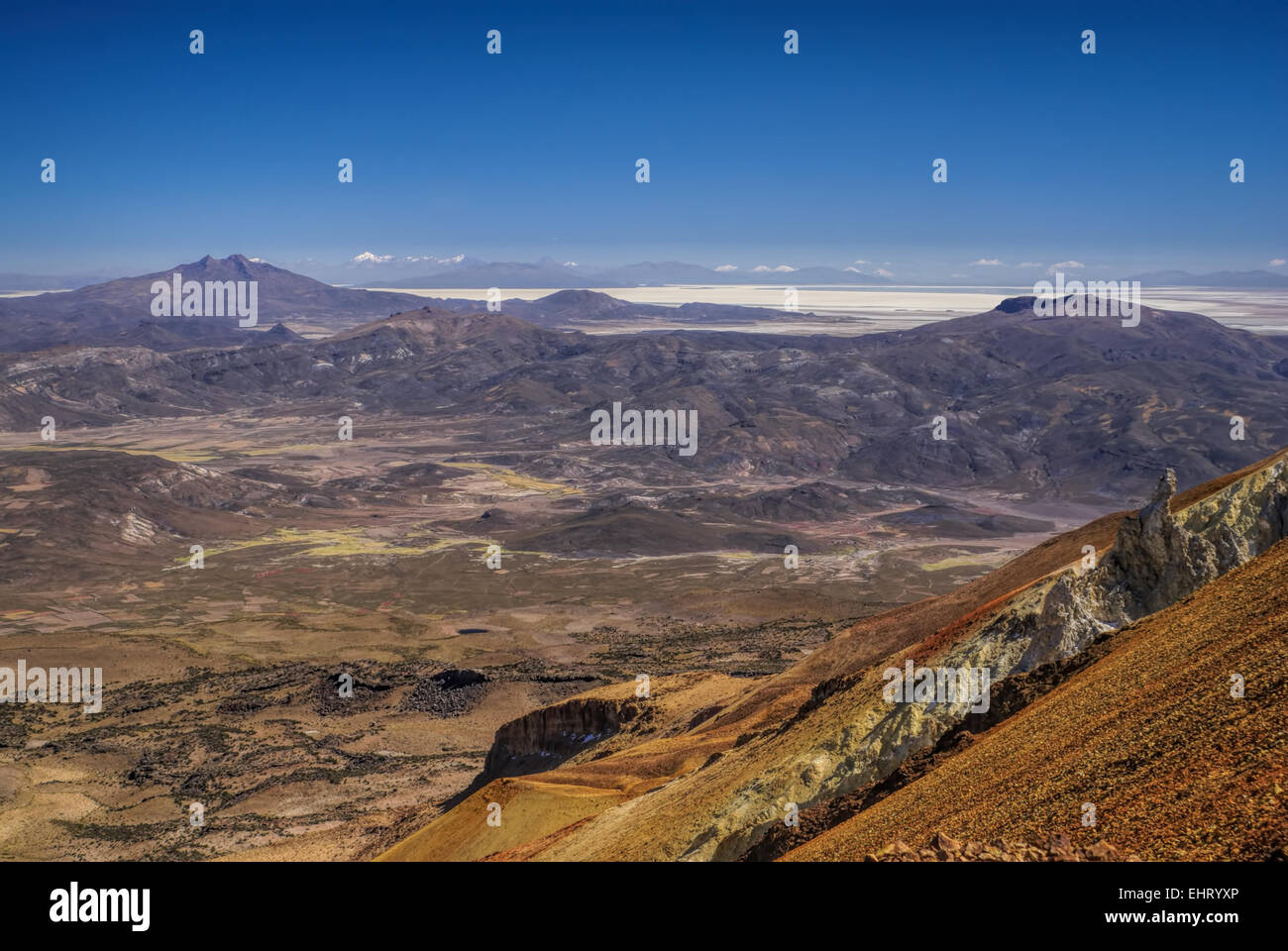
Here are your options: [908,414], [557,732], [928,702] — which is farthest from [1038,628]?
[908,414]

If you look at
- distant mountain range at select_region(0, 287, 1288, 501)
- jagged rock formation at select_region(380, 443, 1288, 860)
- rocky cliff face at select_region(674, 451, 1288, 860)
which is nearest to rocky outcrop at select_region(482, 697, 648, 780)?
jagged rock formation at select_region(380, 443, 1288, 860)

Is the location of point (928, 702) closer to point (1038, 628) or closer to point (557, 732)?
point (1038, 628)

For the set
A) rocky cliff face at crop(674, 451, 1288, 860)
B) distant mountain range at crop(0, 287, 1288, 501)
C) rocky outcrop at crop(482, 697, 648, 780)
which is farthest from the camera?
distant mountain range at crop(0, 287, 1288, 501)

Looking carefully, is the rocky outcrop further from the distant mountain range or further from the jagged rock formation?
the distant mountain range

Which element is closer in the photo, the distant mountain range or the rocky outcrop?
the rocky outcrop

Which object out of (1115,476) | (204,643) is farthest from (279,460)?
(1115,476)

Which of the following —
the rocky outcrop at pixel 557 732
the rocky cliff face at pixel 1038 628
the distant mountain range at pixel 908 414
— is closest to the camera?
the rocky cliff face at pixel 1038 628

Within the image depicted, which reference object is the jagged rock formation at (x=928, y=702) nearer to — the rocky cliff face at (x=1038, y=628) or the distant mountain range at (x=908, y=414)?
the rocky cliff face at (x=1038, y=628)

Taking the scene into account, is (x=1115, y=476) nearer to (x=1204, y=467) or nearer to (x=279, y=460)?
(x=1204, y=467)

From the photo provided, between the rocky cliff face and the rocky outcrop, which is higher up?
the rocky cliff face

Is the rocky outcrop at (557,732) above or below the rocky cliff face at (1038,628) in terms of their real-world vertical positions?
below

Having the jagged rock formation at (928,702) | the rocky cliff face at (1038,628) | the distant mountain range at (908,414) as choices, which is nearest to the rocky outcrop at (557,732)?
the jagged rock formation at (928,702)

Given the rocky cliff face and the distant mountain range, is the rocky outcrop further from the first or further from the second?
the distant mountain range

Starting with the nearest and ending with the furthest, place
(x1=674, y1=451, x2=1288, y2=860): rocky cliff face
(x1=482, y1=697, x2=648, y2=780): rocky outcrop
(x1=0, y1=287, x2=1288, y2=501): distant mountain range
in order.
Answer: (x1=674, y1=451, x2=1288, y2=860): rocky cliff face < (x1=482, y1=697, x2=648, y2=780): rocky outcrop < (x1=0, y1=287, x2=1288, y2=501): distant mountain range
